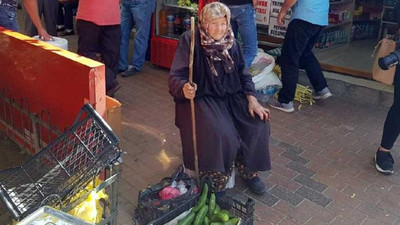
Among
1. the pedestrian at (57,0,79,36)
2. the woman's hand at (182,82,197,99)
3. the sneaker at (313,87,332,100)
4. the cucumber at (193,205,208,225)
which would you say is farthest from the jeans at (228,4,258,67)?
the pedestrian at (57,0,79,36)

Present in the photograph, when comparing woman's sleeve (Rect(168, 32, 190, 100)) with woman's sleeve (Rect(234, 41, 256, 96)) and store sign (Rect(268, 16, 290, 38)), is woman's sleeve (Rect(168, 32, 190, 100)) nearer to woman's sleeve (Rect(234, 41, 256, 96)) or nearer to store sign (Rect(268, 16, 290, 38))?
woman's sleeve (Rect(234, 41, 256, 96))

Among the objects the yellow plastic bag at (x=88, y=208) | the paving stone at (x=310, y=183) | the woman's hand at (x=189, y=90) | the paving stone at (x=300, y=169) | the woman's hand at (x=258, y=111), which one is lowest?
the paving stone at (x=310, y=183)

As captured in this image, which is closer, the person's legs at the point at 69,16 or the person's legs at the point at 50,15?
the person's legs at the point at 50,15

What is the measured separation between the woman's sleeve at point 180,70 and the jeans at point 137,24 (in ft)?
9.46

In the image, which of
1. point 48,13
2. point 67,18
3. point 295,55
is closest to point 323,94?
point 295,55

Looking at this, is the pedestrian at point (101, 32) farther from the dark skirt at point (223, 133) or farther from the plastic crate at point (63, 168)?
the plastic crate at point (63, 168)

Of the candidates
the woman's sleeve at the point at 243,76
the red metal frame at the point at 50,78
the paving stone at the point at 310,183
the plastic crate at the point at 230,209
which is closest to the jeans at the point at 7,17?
the red metal frame at the point at 50,78

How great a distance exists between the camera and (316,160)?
4.18 meters

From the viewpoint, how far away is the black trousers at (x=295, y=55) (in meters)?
4.95

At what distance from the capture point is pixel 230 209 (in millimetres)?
3074

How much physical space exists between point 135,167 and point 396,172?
2.25 meters

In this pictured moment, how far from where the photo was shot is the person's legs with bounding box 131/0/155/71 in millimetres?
6105

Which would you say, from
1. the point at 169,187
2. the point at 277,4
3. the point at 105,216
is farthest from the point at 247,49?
the point at 105,216

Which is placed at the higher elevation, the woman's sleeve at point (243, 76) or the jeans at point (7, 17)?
the jeans at point (7, 17)
